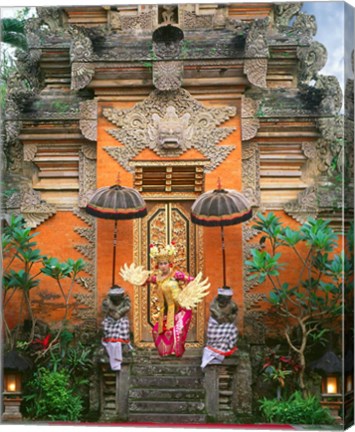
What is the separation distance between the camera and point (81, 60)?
1189cm

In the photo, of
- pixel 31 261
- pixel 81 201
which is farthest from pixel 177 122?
pixel 31 261

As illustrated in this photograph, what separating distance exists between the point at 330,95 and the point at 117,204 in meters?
2.81

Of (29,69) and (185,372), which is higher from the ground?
(29,69)

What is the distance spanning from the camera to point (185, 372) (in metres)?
11.7

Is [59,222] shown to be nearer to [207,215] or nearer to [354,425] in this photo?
[207,215]

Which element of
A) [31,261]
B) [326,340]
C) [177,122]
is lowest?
[326,340]

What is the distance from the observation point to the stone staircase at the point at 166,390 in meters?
11.4

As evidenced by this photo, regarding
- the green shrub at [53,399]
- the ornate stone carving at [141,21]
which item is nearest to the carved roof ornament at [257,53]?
the ornate stone carving at [141,21]

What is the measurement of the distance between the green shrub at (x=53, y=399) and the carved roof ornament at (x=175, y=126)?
2.64 m

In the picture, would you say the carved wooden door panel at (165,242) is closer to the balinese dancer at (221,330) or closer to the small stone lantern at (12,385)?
the balinese dancer at (221,330)

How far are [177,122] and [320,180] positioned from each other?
1.85m

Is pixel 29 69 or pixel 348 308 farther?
pixel 29 69

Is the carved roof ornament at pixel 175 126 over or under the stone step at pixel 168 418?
over

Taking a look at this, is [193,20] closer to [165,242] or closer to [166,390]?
[165,242]
